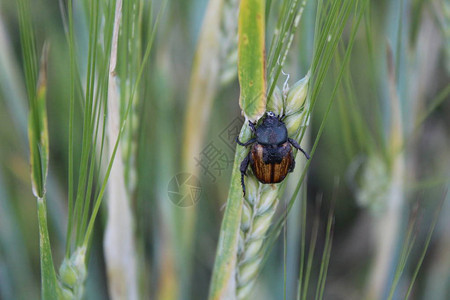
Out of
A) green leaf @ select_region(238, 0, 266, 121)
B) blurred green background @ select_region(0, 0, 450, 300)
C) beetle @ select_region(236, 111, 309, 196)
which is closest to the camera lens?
green leaf @ select_region(238, 0, 266, 121)

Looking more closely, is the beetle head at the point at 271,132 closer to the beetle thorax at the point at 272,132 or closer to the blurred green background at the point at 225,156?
the beetle thorax at the point at 272,132

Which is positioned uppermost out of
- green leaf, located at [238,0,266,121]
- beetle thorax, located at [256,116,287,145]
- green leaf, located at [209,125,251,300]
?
green leaf, located at [238,0,266,121]

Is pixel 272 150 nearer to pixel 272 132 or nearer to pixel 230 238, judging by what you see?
pixel 272 132

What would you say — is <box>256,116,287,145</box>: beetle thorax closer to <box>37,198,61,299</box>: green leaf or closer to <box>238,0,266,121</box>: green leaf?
<box>238,0,266,121</box>: green leaf

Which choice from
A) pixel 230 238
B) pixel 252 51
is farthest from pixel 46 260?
pixel 252 51

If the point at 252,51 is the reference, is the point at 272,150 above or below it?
below

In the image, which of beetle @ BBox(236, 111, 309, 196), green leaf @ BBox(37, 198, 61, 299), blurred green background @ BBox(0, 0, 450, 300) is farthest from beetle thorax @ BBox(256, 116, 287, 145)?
green leaf @ BBox(37, 198, 61, 299)

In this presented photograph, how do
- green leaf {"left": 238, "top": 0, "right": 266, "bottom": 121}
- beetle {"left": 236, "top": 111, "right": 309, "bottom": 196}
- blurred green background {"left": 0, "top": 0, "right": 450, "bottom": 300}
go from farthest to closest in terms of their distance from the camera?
1. blurred green background {"left": 0, "top": 0, "right": 450, "bottom": 300}
2. beetle {"left": 236, "top": 111, "right": 309, "bottom": 196}
3. green leaf {"left": 238, "top": 0, "right": 266, "bottom": 121}
